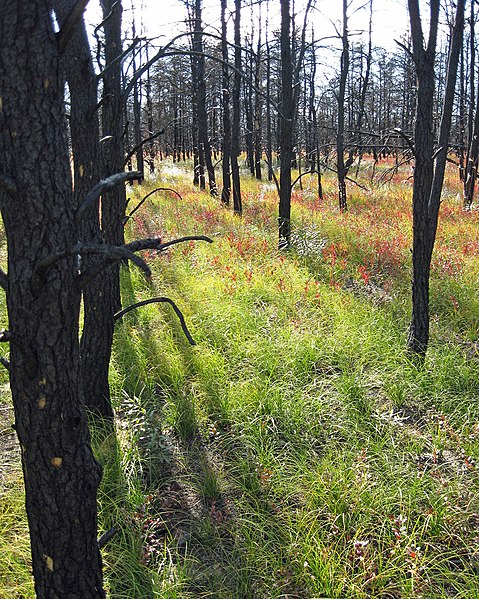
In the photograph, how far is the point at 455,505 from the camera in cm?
286

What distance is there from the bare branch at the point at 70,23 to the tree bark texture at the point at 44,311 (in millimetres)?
28

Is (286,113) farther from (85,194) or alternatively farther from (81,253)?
(81,253)

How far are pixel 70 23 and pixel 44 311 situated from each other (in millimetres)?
859

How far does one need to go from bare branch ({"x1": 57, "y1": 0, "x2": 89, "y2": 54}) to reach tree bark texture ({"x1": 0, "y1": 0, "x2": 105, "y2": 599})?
3cm

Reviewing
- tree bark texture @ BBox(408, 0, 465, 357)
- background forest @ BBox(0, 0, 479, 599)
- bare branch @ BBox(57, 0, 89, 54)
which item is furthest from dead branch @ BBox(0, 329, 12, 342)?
tree bark texture @ BBox(408, 0, 465, 357)

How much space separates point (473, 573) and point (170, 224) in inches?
353

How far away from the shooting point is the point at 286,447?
139 inches

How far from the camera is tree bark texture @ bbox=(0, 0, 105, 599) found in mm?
1313

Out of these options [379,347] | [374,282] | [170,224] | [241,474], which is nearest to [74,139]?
[241,474]

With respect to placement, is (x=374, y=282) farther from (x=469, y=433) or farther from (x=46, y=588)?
(x=46, y=588)

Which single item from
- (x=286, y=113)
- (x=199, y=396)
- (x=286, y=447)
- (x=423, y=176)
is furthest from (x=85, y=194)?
(x=286, y=113)

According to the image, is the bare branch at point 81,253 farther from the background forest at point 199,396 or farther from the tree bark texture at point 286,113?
the tree bark texture at point 286,113

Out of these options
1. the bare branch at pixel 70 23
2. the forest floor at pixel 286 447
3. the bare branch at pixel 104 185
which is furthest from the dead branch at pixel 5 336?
the bare branch at pixel 70 23

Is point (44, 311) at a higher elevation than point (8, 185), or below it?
below
